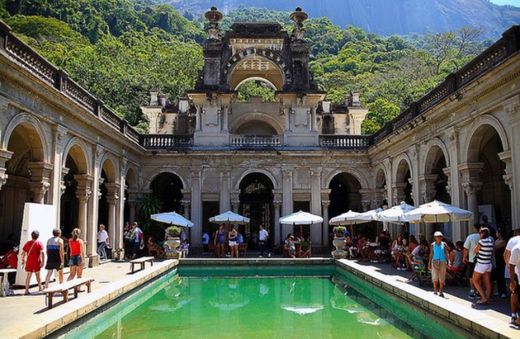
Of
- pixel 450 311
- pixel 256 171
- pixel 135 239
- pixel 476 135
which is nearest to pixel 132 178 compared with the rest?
pixel 135 239

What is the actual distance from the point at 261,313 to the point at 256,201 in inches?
646

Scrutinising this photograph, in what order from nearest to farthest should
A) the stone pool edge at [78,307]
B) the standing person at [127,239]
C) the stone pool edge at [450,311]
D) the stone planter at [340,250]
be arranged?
the stone pool edge at [450,311], the stone pool edge at [78,307], the stone planter at [340,250], the standing person at [127,239]

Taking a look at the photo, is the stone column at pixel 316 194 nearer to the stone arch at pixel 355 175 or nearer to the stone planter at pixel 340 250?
the stone arch at pixel 355 175

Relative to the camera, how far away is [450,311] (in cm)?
800

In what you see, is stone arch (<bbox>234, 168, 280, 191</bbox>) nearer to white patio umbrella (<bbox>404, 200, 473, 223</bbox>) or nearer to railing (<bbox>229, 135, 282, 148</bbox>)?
railing (<bbox>229, 135, 282, 148</bbox>)

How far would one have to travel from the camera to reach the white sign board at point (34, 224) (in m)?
11.1

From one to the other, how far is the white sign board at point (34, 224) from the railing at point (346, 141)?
15037 millimetres

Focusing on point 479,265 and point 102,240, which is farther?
point 102,240

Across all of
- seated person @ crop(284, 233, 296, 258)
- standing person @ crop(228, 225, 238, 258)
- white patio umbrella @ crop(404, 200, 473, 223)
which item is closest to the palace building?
white patio umbrella @ crop(404, 200, 473, 223)

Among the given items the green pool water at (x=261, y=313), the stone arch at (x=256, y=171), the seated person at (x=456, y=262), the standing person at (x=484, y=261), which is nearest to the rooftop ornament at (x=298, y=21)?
the stone arch at (x=256, y=171)

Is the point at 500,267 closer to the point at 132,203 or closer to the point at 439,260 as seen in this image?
the point at 439,260

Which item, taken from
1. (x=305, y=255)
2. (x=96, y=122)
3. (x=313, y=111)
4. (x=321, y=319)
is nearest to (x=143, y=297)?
(x=321, y=319)

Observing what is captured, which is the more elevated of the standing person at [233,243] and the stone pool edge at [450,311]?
the standing person at [233,243]

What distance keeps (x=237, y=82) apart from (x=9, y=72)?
1819 cm
